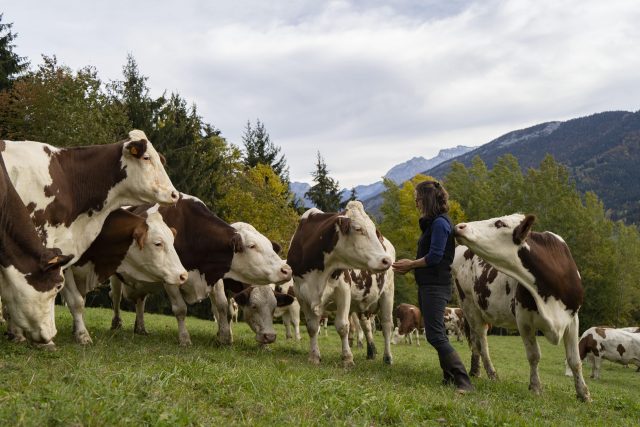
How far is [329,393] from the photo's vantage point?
5.86 metres

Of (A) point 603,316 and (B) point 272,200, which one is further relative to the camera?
(A) point 603,316

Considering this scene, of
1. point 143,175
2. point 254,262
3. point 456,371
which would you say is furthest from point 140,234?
point 456,371

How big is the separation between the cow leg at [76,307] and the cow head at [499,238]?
5734mm

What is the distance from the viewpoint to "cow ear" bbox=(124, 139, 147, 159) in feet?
28.2

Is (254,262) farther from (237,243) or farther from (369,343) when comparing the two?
(369,343)

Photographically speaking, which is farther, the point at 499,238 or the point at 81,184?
the point at 499,238

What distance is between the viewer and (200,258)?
35.2ft

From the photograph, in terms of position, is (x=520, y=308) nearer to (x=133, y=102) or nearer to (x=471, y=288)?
(x=471, y=288)

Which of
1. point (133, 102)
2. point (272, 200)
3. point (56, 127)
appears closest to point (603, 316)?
point (272, 200)

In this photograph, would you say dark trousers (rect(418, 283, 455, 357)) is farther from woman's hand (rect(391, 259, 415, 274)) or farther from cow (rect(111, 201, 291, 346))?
cow (rect(111, 201, 291, 346))

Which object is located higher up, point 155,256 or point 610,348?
point 155,256

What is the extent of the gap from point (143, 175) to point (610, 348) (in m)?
18.8

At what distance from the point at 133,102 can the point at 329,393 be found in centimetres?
3575

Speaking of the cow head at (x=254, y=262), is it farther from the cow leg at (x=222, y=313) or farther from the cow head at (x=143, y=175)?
the cow head at (x=143, y=175)
